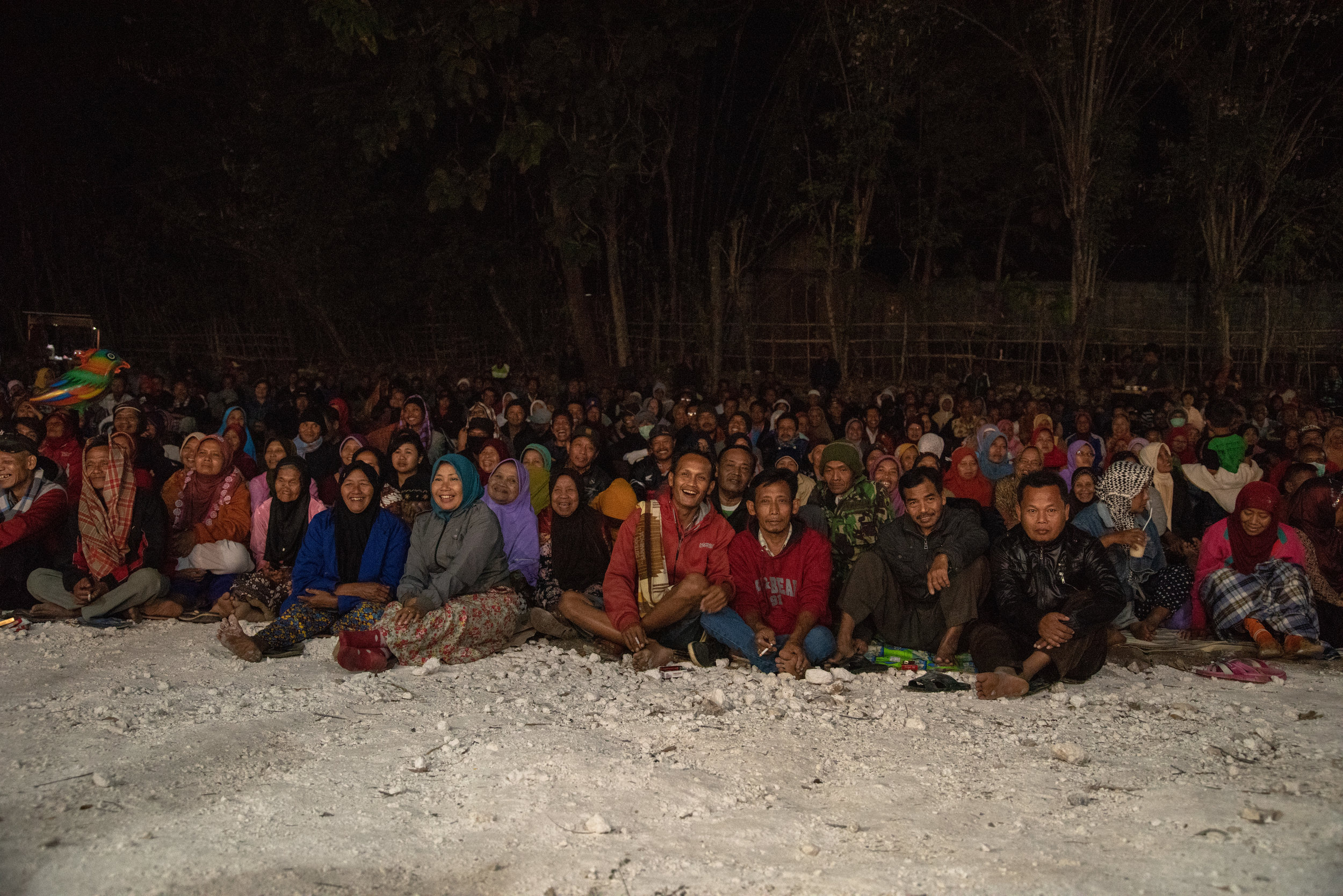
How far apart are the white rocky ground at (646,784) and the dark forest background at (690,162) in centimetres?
1141

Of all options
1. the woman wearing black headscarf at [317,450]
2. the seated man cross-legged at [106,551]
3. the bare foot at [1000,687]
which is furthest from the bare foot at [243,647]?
the bare foot at [1000,687]

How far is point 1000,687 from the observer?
17.3ft

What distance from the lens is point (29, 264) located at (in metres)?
29.4

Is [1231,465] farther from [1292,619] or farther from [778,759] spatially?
[778,759]

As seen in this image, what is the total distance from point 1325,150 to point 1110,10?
25.8 ft

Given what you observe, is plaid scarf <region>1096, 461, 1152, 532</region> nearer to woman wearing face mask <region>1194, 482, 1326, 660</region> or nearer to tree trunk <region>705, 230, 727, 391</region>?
woman wearing face mask <region>1194, 482, 1326, 660</region>

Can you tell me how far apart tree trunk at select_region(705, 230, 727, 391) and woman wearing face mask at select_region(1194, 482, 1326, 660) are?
1356 centimetres

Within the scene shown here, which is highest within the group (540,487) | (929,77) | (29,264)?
(929,77)

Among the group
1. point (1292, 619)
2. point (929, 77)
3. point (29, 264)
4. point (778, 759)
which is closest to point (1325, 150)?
point (929, 77)

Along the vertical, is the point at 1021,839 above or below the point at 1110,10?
below

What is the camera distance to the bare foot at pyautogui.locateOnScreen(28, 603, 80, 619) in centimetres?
683

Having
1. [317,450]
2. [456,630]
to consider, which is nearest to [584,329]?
[317,450]

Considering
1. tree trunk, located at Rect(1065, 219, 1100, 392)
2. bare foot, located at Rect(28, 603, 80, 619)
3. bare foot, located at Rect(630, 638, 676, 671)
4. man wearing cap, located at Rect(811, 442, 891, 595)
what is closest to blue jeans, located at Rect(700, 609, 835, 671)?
bare foot, located at Rect(630, 638, 676, 671)

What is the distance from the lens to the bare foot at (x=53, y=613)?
6.83 metres
